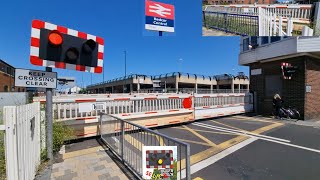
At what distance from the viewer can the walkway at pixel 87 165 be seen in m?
4.21

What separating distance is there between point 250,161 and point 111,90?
7322cm

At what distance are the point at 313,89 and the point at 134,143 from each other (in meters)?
12.2

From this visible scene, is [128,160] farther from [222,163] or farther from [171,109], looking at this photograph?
[171,109]

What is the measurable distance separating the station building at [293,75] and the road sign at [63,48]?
35.1 ft

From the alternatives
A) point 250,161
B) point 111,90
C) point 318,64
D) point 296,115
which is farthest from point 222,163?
point 111,90

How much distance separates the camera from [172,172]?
3162 millimetres

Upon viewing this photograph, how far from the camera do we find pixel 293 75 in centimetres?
1248

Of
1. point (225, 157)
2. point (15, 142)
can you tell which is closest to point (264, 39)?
point (225, 157)

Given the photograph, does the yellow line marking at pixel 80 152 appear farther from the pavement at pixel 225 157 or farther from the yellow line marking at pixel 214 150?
the yellow line marking at pixel 214 150

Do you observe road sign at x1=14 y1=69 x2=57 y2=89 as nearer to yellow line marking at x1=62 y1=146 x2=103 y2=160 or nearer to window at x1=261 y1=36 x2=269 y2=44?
yellow line marking at x1=62 y1=146 x2=103 y2=160

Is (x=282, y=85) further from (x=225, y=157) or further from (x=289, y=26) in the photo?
A: (x=225, y=157)

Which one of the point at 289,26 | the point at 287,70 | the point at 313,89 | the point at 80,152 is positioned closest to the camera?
the point at 80,152

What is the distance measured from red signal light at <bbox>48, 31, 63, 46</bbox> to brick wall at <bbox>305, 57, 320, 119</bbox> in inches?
495

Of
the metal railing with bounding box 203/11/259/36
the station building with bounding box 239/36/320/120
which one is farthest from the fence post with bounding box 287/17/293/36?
the station building with bounding box 239/36/320/120
